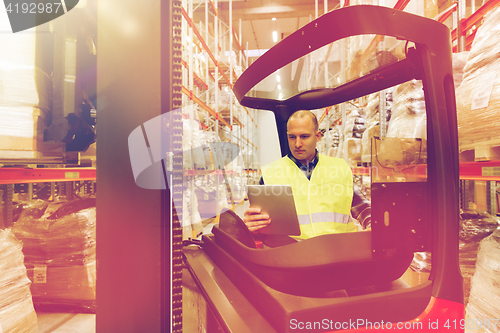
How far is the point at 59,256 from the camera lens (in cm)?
194

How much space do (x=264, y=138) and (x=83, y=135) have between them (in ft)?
39.0

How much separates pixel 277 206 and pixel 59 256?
1.85 m

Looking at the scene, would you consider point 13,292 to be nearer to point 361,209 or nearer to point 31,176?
point 31,176

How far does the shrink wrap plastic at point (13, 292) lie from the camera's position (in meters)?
1.32

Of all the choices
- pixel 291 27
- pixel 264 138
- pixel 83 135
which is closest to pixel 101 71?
pixel 83 135

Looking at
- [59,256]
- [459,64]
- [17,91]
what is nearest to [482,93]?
[459,64]

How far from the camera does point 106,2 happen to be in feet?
2.85

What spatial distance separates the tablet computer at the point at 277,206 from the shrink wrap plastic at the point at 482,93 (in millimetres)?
1123

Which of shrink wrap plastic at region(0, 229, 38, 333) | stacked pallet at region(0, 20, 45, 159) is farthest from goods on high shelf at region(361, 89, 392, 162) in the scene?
shrink wrap plastic at region(0, 229, 38, 333)

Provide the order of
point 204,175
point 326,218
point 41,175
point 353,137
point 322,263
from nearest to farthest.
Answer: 1. point 322,263
2. point 41,175
3. point 326,218
4. point 353,137
5. point 204,175

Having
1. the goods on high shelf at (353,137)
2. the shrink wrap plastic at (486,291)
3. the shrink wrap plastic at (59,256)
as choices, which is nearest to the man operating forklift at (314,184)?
the shrink wrap plastic at (486,291)

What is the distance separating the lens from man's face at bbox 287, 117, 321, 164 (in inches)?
70.8

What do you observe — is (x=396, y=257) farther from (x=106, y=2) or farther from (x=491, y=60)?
(x=106, y=2)

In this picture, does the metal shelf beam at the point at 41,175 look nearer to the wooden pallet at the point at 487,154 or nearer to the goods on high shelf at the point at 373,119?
the wooden pallet at the point at 487,154
